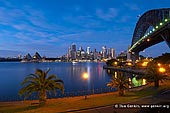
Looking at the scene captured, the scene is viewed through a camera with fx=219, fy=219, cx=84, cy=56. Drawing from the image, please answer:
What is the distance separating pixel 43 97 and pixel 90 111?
272 inches

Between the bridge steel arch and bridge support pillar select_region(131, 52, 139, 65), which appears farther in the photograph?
bridge support pillar select_region(131, 52, 139, 65)

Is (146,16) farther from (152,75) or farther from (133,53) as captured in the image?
(152,75)

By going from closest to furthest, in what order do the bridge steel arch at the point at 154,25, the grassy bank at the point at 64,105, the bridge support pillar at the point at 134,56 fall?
the grassy bank at the point at 64,105, the bridge steel arch at the point at 154,25, the bridge support pillar at the point at 134,56

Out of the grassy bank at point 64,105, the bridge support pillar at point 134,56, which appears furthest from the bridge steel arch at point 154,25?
the grassy bank at point 64,105

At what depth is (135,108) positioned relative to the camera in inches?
682

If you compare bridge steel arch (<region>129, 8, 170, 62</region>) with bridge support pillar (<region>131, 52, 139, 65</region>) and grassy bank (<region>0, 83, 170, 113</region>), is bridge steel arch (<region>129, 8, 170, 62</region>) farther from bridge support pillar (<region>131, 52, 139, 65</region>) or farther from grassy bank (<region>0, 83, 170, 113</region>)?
grassy bank (<region>0, 83, 170, 113</region>)

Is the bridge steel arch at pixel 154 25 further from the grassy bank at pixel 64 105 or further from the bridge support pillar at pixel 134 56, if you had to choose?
the grassy bank at pixel 64 105

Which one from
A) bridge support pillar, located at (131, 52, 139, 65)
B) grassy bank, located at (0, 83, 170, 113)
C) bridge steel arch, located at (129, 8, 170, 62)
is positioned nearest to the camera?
grassy bank, located at (0, 83, 170, 113)

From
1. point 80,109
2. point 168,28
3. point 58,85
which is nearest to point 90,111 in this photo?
point 80,109

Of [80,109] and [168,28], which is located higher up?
[168,28]

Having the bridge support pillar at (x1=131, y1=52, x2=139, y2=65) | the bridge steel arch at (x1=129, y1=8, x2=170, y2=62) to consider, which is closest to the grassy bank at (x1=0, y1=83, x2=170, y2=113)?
the bridge steel arch at (x1=129, y1=8, x2=170, y2=62)

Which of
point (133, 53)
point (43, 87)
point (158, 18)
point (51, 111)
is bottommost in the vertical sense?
point (51, 111)

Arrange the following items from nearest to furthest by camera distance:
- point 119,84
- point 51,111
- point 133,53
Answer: point 51,111, point 119,84, point 133,53

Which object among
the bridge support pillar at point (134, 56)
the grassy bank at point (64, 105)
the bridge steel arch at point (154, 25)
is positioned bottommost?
the grassy bank at point (64, 105)
